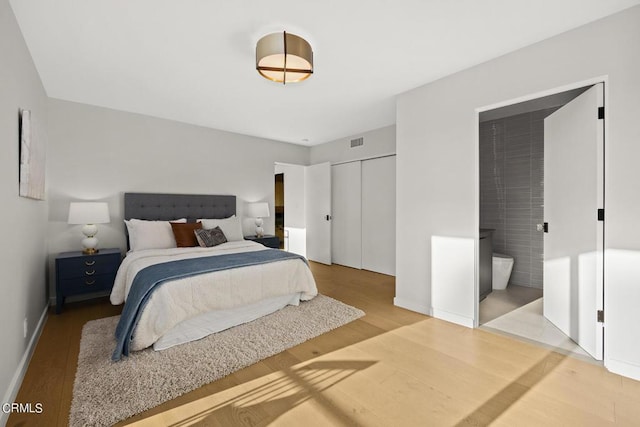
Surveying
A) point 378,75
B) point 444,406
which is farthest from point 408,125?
point 444,406

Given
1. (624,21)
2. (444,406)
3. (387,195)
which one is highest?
(624,21)

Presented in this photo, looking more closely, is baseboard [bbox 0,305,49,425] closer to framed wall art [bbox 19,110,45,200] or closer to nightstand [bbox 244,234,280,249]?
framed wall art [bbox 19,110,45,200]

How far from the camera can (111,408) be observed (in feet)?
5.54

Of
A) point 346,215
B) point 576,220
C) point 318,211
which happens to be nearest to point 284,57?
point 576,220

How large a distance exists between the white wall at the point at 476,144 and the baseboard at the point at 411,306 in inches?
0.5

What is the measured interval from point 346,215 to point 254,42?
149 inches

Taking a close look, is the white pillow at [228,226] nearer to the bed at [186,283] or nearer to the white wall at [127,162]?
the bed at [186,283]

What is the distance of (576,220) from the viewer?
8.00ft

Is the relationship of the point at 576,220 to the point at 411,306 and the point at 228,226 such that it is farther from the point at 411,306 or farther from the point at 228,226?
the point at 228,226

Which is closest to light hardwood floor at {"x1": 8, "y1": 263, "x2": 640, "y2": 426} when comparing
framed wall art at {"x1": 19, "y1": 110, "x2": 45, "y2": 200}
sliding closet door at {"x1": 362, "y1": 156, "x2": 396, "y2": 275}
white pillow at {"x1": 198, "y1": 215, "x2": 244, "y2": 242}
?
framed wall art at {"x1": 19, "y1": 110, "x2": 45, "y2": 200}

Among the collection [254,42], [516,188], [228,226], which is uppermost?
[254,42]

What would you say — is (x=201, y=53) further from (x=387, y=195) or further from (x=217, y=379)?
(x=387, y=195)

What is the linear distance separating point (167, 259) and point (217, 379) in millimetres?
1587

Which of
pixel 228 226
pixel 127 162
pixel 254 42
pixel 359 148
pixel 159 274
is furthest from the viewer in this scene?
pixel 359 148
